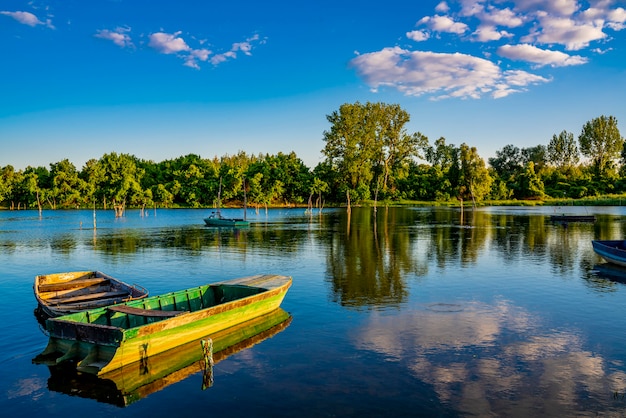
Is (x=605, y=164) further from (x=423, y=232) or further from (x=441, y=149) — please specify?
(x=423, y=232)

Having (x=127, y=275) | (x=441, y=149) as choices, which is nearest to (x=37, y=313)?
(x=127, y=275)

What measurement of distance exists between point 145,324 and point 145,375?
7.84 ft

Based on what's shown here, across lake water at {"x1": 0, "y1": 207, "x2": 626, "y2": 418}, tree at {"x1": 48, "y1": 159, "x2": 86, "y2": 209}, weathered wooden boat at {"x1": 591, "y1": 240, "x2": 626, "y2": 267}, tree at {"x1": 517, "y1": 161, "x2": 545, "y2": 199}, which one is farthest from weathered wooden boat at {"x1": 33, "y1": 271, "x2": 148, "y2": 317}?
tree at {"x1": 517, "y1": 161, "x2": 545, "y2": 199}

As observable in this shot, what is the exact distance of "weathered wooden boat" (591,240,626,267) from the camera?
34.0m

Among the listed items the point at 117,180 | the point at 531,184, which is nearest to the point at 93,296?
the point at 117,180

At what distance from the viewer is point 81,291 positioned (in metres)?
23.7

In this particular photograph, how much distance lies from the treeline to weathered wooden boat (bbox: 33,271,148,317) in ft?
315

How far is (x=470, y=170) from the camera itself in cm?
15612

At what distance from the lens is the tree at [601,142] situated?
16638cm

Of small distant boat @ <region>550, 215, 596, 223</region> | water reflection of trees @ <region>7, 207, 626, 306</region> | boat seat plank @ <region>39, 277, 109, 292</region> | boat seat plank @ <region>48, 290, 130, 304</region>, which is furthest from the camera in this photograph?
small distant boat @ <region>550, 215, 596, 223</region>

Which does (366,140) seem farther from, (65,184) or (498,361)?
(498,361)

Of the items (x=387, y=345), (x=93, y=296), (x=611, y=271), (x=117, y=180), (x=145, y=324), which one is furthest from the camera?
(x=117, y=180)

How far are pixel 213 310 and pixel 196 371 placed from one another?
2.86 meters

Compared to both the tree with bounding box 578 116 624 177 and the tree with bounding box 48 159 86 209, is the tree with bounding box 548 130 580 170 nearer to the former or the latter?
the tree with bounding box 578 116 624 177
